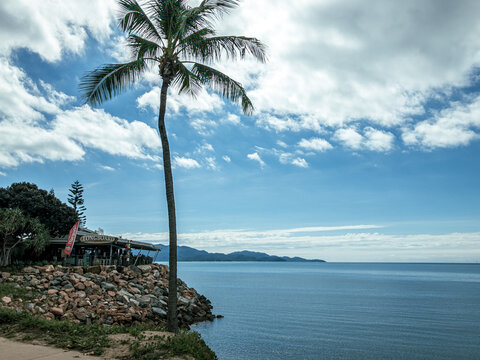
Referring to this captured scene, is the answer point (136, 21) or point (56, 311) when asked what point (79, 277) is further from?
point (136, 21)

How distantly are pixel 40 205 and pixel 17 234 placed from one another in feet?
20.8

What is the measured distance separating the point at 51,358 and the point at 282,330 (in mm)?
20114

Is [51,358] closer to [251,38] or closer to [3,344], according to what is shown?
[3,344]

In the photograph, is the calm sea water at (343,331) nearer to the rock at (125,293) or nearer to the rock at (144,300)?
the rock at (144,300)

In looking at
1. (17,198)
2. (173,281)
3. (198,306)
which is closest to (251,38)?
(173,281)

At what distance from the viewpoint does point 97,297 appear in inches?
887

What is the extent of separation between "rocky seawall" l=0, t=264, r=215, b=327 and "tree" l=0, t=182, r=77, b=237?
419 inches

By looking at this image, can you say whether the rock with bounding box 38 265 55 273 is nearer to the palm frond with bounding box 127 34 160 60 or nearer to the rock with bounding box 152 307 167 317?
the rock with bounding box 152 307 167 317

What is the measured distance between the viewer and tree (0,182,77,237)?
109 feet

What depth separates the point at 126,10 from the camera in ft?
43.5

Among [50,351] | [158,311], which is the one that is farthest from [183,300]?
[50,351]

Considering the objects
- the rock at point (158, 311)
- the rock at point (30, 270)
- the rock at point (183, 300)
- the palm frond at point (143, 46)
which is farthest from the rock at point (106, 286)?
the palm frond at point (143, 46)

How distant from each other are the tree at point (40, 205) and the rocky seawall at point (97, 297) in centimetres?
1065

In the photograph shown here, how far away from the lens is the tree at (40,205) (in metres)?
33.2
